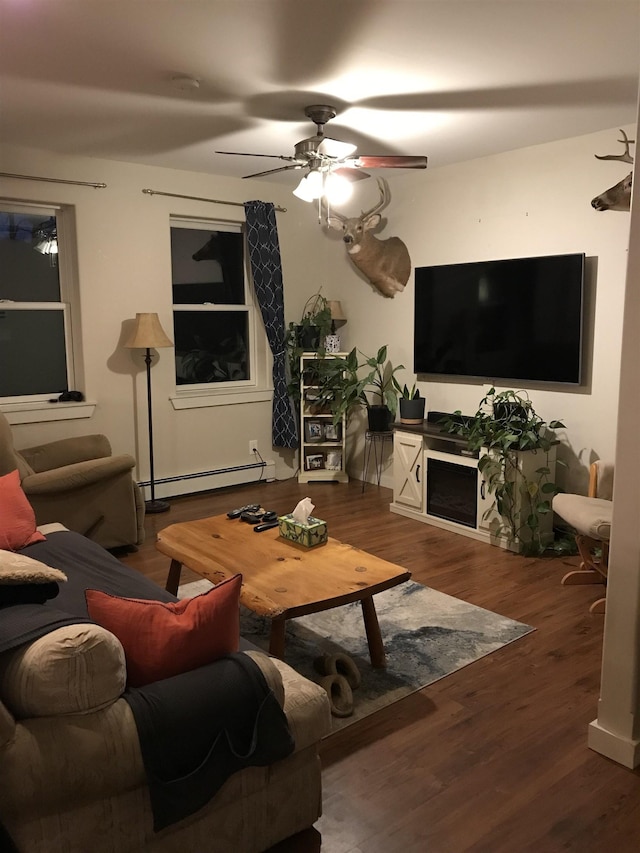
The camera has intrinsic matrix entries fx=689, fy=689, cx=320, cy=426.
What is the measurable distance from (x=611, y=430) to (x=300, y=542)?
7.34ft

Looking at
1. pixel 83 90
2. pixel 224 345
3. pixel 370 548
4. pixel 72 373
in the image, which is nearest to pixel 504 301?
pixel 370 548

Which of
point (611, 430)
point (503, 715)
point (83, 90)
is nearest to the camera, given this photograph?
point (503, 715)

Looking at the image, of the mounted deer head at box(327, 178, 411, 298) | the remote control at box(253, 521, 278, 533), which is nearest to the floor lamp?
the mounted deer head at box(327, 178, 411, 298)

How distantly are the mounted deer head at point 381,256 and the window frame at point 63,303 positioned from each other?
2030 millimetres

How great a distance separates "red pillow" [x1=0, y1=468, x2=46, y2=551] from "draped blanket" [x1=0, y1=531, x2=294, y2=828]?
57.6 inches

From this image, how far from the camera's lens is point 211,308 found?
5.81 metres

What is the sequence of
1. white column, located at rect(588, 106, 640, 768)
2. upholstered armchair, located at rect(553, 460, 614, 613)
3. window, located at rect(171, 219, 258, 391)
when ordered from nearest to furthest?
white column, located at rect(588, 106, 640, 768), upholstered armchair, located at rect(553, 460, 614, 613), window, located at rect(171, 219, 258, 391)

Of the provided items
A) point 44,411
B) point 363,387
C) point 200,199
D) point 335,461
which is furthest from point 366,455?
point 44,411

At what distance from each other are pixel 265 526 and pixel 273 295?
2940 millimetres

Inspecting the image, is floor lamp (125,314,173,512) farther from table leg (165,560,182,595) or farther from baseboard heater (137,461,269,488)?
table leg (165,560,182,595)

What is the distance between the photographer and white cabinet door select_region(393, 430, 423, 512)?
193 inches

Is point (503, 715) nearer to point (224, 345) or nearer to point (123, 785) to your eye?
point (123, 785)

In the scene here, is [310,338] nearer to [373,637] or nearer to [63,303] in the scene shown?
[63,303]

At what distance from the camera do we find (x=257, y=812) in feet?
6.07
